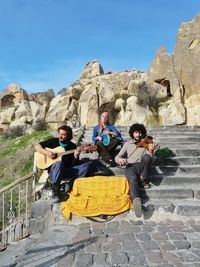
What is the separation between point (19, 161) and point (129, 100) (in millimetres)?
7693

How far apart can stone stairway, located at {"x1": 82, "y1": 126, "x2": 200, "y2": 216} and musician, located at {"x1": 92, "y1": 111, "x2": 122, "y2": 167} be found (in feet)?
0.98

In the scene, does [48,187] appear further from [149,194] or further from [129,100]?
[129,100]

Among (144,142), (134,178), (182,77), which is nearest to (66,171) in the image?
(134,178)

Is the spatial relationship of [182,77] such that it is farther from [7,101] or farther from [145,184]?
[7,101]

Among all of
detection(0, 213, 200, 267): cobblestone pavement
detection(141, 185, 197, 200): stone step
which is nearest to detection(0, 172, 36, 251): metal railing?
detection(0, 213, 200, 267): cobblestone pavement

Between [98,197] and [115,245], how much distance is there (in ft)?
4.06

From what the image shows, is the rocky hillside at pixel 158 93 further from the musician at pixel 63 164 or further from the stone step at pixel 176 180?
the musician at pixel 63 164

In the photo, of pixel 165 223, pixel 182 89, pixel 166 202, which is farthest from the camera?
pixel 182 89

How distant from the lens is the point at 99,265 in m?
3.35

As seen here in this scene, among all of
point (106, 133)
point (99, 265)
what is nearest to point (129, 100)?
point (106, 133)

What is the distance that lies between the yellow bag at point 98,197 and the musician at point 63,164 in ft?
0.84

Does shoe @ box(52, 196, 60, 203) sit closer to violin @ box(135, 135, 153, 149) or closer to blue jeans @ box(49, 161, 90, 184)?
blue jeans @ box(49, 161, 90, 184)

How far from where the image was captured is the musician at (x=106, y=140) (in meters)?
6.36

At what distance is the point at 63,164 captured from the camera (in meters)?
5.44
